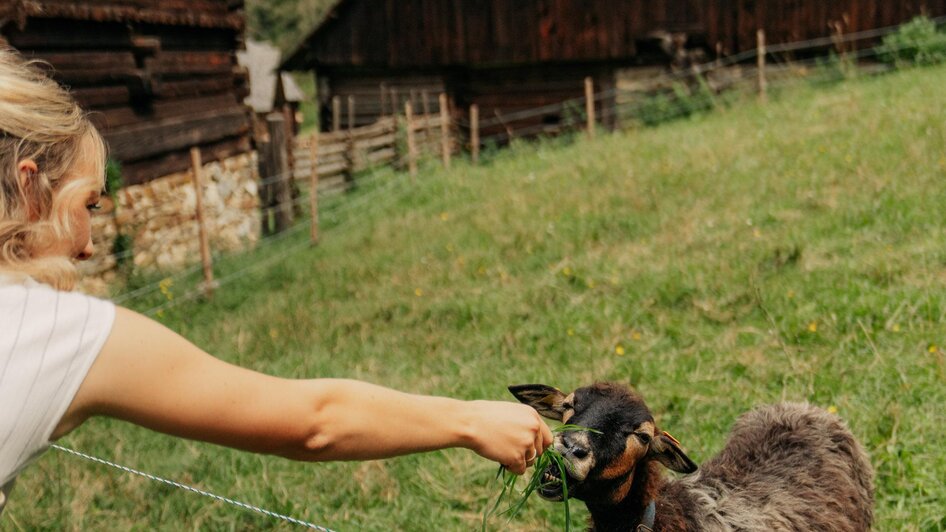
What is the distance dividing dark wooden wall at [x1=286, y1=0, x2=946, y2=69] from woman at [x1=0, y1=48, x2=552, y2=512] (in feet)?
63.2

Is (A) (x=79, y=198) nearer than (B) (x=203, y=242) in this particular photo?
Yes

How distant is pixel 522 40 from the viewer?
2116 centimetres

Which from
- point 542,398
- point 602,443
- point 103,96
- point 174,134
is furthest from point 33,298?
point 174,134

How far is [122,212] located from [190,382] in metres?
11.2

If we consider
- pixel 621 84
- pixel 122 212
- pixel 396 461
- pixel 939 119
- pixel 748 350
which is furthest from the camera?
pixel 621 84

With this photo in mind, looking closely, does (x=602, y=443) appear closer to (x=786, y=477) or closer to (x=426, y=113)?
(x=786, y=477)

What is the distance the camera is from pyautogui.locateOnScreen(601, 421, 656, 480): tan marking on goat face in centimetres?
317

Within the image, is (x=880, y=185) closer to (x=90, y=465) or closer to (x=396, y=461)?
(x=396, y=461)

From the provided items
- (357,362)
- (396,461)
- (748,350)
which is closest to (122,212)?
(357,362)

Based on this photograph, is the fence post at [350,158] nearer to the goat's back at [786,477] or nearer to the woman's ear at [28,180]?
the goat's back at [786,477]

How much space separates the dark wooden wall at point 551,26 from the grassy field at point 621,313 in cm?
672

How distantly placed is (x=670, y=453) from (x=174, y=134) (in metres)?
11.2

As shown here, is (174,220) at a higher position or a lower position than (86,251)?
lower

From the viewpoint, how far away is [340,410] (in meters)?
1.63
